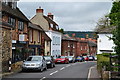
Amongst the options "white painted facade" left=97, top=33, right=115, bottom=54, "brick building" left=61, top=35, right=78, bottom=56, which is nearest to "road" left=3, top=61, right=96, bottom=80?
"white painted facade" left=97, top=33, right=115, bottom=54

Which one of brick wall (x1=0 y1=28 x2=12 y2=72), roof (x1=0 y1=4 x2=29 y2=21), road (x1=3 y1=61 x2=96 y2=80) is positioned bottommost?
road (x1=3 y1=61 x2=96 y2=80)

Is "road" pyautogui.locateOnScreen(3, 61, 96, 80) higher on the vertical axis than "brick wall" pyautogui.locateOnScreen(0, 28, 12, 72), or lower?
lower

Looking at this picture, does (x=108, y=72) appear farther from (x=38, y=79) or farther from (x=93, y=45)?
(x=93, y=45)

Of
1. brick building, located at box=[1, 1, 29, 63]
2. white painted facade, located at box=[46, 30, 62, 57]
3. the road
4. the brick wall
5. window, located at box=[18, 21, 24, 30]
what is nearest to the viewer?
the road

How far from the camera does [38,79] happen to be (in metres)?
16.5

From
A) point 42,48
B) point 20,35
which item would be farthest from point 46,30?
point 20,35

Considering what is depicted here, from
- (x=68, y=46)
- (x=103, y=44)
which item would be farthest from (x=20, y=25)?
(x=68, y=46)

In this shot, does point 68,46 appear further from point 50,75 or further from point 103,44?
point 50,75

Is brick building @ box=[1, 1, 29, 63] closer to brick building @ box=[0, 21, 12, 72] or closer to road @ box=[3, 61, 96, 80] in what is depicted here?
brick building @ box=[0, 21, 12, 72]

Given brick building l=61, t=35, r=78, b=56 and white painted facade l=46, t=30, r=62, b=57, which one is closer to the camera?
white painted facade l=46, t=30, r=62, b=57

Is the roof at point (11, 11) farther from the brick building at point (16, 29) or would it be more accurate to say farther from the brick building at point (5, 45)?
the brick building at point (5, 45)

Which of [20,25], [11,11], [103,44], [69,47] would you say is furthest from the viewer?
[69,47]

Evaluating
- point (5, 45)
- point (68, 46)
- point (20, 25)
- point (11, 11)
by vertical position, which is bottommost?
point (5, 45)

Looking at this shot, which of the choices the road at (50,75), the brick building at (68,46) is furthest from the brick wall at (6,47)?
the brick building at (68,46)
